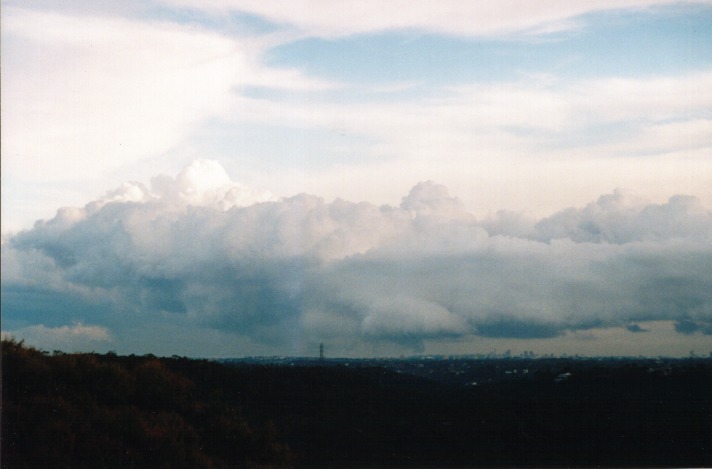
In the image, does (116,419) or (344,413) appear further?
(344,413)

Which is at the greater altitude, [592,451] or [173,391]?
[173,391]

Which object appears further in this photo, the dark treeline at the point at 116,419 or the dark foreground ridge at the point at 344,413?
the dark foreground ridge at the point at 344,413

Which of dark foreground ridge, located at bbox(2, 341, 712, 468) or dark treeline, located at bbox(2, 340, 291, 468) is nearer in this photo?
dark treeline, located at bbox(2, 340, 291, 468)

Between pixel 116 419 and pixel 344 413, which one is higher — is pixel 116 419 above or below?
above

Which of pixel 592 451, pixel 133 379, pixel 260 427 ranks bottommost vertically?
pixel 592 451

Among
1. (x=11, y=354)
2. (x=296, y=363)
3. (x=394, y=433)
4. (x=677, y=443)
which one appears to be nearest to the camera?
(x=11, y=354)

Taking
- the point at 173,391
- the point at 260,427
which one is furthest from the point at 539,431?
the point at 173,391

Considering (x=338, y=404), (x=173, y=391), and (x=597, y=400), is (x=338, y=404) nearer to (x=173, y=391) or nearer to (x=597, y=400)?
(x=173, y=391)

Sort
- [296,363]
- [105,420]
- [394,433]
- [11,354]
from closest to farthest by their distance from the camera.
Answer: [105,420]
[11,354]
[394,433]
[296,363]
